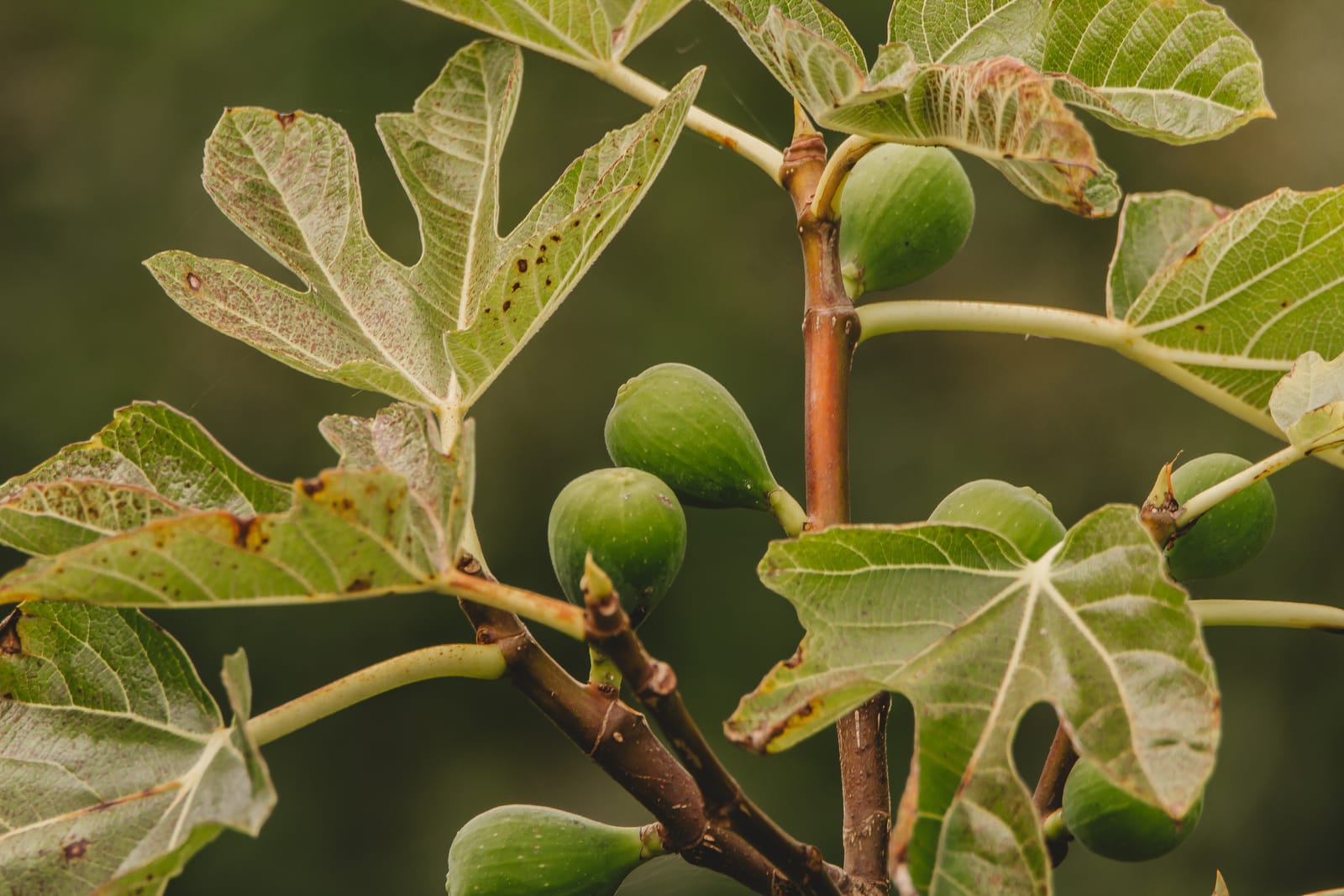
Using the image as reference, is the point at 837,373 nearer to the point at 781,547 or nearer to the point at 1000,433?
the point at 781,547

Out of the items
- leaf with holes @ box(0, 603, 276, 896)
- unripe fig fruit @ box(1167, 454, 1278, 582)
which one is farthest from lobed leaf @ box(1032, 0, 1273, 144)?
leaf with holes @ box(0, 603, 276, 896)

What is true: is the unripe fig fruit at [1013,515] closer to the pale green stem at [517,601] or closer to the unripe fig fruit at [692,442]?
the unripe fig fruit at [692,442]

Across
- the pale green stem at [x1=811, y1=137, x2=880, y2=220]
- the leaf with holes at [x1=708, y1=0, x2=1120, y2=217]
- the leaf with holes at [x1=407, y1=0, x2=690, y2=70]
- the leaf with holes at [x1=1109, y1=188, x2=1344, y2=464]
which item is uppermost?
the leaf with holes at [x1=407, y1=0, x2=690, y2=70]

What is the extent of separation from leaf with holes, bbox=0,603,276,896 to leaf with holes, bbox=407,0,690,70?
44 cm

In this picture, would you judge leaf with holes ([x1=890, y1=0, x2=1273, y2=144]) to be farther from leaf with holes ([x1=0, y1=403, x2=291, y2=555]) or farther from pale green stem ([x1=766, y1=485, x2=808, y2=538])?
leaf with holes ([x1=0, y1=403, x2=291, y2=555])

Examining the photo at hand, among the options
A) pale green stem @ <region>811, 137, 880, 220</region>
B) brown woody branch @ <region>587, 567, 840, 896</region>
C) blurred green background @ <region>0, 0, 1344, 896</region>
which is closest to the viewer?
brown woody branch @ <region>587, 567, 840, 896</region>

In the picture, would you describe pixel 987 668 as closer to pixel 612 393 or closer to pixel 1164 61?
pixel 1164 61

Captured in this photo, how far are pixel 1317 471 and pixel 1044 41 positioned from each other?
3749 mm

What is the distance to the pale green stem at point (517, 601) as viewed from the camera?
533mm

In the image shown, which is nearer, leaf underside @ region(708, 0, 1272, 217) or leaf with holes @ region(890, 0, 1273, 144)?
leaf underside @ region(708, 0, 1272, 217)

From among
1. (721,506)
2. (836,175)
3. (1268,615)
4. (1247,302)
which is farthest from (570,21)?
(1268,615)

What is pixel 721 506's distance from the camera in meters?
0.95

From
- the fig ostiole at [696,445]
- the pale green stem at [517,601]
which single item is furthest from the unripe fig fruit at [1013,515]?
the pale green stem at [517,601]

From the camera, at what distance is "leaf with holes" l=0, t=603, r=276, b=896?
0.64 m
